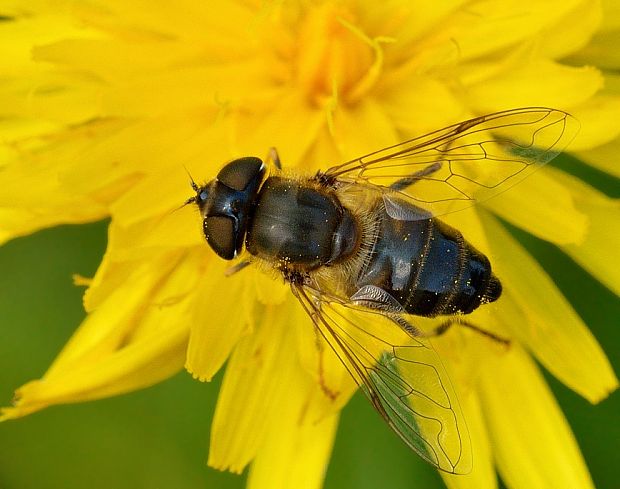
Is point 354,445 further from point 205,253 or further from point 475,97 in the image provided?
point 475,97

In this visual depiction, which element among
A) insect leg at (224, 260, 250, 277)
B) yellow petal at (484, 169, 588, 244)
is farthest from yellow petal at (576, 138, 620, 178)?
insect leg at (224, 260, 250, 277)

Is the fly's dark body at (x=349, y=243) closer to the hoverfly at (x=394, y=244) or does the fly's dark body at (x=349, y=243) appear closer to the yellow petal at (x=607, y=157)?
the hoverfly at (x=394, y=244)

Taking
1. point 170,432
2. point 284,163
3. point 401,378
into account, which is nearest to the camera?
point 401,378

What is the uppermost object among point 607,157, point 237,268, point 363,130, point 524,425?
point 363,130

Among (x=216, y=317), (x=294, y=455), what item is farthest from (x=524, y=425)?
(x=216, y=317)

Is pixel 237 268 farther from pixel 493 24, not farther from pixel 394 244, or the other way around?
pixel 493 24

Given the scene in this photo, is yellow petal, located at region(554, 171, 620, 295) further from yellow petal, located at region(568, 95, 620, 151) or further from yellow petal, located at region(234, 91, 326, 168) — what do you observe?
yellow petal, located at region(234, 91, 326, 168)
